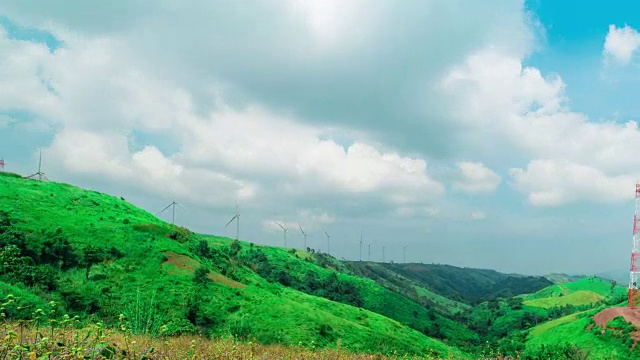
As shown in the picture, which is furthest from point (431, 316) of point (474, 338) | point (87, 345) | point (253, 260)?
point (87, 345)

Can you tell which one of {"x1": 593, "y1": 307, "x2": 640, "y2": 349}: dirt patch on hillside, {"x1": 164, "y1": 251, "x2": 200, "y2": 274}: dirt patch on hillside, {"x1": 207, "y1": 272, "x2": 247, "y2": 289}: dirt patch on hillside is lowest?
{"x1": 593, "y1": 307, "x2": 640, "y2": 349}: dirt patch on hillside

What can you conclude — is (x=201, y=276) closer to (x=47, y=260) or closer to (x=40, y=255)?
(x=47, y=260)

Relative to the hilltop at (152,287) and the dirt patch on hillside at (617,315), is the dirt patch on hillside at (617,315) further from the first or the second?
the hilltop at (152,287)

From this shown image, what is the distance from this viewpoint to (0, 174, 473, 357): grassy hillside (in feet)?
181

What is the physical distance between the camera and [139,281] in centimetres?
6344

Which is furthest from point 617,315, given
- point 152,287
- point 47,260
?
point 47,260

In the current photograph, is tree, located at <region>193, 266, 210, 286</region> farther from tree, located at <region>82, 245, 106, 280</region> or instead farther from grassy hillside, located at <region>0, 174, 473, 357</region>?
tree, located at <region>82, 245, 106, 280</region>

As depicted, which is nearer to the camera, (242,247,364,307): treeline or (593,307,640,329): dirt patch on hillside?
(593,307,640,329): dirt patch on hillside

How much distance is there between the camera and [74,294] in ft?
179

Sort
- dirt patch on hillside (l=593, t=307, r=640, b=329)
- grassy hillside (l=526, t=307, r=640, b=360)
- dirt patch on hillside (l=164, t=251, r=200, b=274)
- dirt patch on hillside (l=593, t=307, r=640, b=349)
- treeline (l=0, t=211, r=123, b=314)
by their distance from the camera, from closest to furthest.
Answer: treeline (l=0, t=211, r=123, b=314)
dirt patch on hillside (l=164, t=251, r=200, b=274)
grassy hillside (l=526, t=307, r=640, b=360)
dirt patch on hillside (l=593, t=307, r=640, b=349)
dirt patch on hillside (l=593, t=307, r=640, b=329)

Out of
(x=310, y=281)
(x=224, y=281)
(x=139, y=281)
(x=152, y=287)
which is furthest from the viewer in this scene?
(x=310, y=281)

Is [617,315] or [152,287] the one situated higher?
[152,287]

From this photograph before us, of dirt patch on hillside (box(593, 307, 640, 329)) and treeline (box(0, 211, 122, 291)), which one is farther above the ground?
treeline (box(0, 211, 122, 291))

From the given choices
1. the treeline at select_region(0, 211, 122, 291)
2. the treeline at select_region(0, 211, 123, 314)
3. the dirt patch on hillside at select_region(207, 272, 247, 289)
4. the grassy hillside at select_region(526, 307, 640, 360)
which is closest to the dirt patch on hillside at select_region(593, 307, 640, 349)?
the grassy hillside at select_region(526, 307, 640, 360)
